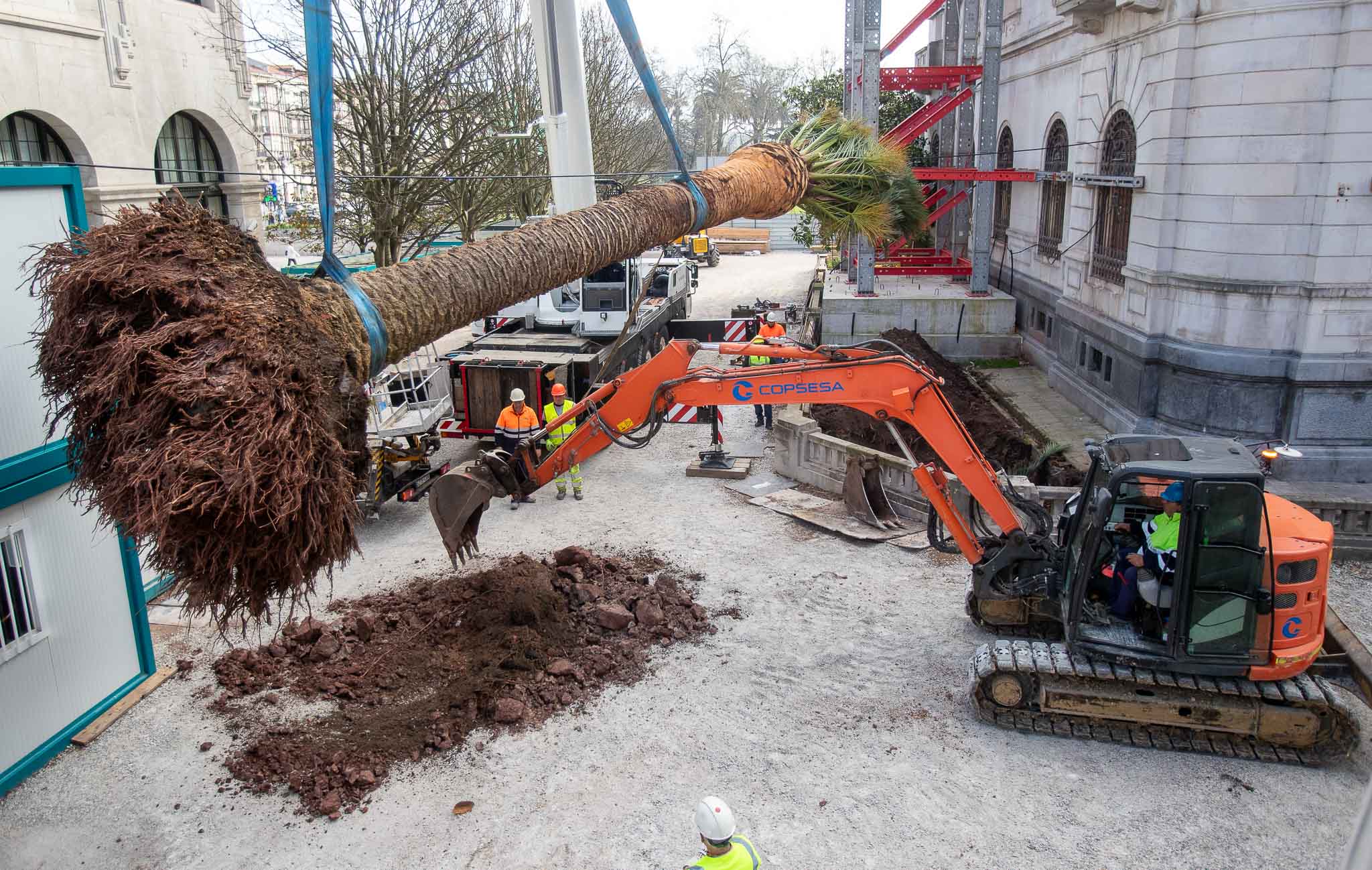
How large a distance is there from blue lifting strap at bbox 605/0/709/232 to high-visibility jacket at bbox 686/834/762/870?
4.24m

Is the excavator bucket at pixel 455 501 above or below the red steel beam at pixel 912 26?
below

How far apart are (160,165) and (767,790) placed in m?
19.0

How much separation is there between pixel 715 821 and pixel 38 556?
17.4ft

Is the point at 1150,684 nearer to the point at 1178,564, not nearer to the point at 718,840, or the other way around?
the point at 1178,564

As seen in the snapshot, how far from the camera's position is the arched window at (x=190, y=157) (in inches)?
752

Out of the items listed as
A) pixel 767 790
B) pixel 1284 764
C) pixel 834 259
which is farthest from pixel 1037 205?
pixel 767 790

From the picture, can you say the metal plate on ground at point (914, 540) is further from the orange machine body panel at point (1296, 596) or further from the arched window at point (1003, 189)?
the arched window at point (1003, 189)

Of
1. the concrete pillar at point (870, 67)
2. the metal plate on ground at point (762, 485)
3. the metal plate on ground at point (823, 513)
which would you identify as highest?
the concrete pillar at point (870, 67)

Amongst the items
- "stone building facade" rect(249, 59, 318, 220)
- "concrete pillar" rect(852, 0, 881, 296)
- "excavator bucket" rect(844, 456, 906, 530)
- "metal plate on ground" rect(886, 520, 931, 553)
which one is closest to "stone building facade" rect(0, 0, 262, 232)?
"stone building facade" rect(249, 59, 318, 220)

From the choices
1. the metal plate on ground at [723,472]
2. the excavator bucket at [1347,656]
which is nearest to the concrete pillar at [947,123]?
the metal plate on ground at [723,472]

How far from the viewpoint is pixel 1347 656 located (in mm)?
6938

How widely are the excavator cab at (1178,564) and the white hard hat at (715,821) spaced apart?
3489mm

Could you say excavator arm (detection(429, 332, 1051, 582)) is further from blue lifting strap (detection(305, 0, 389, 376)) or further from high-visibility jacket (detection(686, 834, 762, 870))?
high-visibility jacket (detection(686, 834, 762, 870))

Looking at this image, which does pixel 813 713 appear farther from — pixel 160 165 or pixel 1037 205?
pixel 160 165
